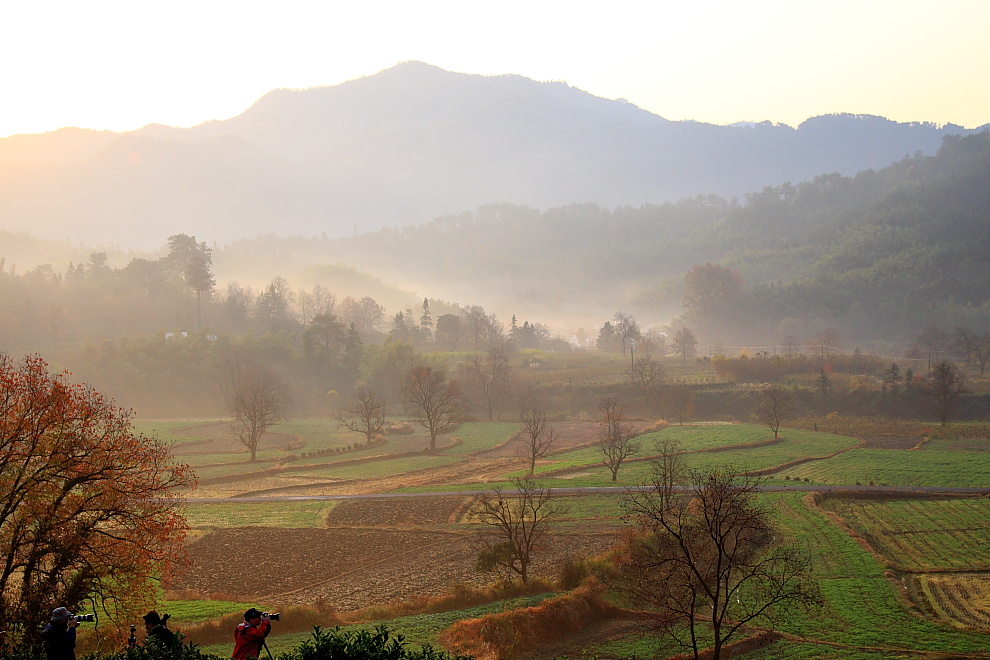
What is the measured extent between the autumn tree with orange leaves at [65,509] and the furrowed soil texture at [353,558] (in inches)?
361

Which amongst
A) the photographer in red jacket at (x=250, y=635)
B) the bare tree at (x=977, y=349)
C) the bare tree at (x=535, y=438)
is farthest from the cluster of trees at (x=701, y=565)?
the bare tree at (x=977, y=349)

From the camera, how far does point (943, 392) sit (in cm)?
7506

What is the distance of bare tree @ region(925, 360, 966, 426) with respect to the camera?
7488cm

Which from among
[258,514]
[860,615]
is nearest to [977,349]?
[860,615]

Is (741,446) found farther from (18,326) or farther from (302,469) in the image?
(18,326)

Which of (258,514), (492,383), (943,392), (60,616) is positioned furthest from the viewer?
(492,383)

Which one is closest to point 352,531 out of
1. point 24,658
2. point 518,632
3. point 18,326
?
point 518,632

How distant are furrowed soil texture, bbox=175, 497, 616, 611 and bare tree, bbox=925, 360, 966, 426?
184 feet

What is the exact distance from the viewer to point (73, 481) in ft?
69.6

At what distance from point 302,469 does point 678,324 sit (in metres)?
133

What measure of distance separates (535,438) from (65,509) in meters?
46.5

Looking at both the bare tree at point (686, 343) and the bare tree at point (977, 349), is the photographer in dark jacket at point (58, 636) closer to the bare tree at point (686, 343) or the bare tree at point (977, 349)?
the bare tree at point (977, 349)

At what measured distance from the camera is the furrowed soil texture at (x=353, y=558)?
3136 cm

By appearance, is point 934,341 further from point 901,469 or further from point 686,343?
point 901,469
